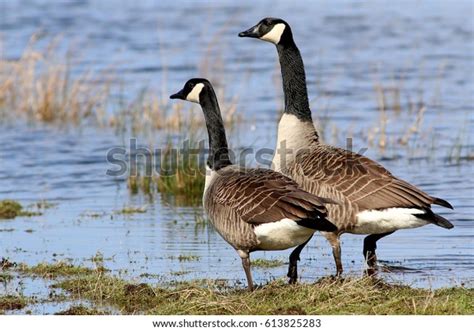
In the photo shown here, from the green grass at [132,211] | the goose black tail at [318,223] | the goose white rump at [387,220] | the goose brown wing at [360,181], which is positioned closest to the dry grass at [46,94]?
the green grass at [132,211]

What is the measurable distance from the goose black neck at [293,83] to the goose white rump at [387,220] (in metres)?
1.76

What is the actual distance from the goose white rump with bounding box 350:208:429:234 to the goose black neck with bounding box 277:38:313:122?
Answer: 1763 mm

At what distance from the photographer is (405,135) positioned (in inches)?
698

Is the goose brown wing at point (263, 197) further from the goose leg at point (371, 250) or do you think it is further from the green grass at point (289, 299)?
the goose leg at point (371, 250)

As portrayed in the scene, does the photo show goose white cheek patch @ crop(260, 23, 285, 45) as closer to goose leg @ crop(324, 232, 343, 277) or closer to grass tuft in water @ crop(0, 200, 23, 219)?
goose leg @ crop(324, 232, 343, 277)

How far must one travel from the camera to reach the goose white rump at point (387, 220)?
28.2 feet

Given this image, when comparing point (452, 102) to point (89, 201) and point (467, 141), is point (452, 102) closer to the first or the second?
point (467, 141)

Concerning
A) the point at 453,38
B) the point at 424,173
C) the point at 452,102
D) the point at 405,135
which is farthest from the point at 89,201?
the point at 453,38

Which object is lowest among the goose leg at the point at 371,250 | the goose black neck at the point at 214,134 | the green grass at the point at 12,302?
the green grass at the point at 12,302

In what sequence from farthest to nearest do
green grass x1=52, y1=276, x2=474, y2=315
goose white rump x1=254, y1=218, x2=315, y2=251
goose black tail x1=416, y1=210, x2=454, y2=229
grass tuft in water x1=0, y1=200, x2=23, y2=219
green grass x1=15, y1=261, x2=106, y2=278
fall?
grass tuft in water x1=0, y1=200, x2=23, y2=219, green grass x1=15, y1=261, x2=106, y2=278, goose black tail x1=416, y1=210, x2=454, y2=229, goose white rump x1=254, y1=218, x2=315, y2=251, green grass x1=52, y1=276, x2=474, y2=315

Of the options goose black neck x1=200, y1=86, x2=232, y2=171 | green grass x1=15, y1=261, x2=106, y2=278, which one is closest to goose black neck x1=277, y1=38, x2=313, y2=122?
goose black neck x1=200, y1=86, x2=232, y2=171

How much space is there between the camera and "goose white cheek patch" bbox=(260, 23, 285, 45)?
34.3 ft

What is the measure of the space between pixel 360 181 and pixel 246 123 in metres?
10.8

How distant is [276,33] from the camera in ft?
34.5
